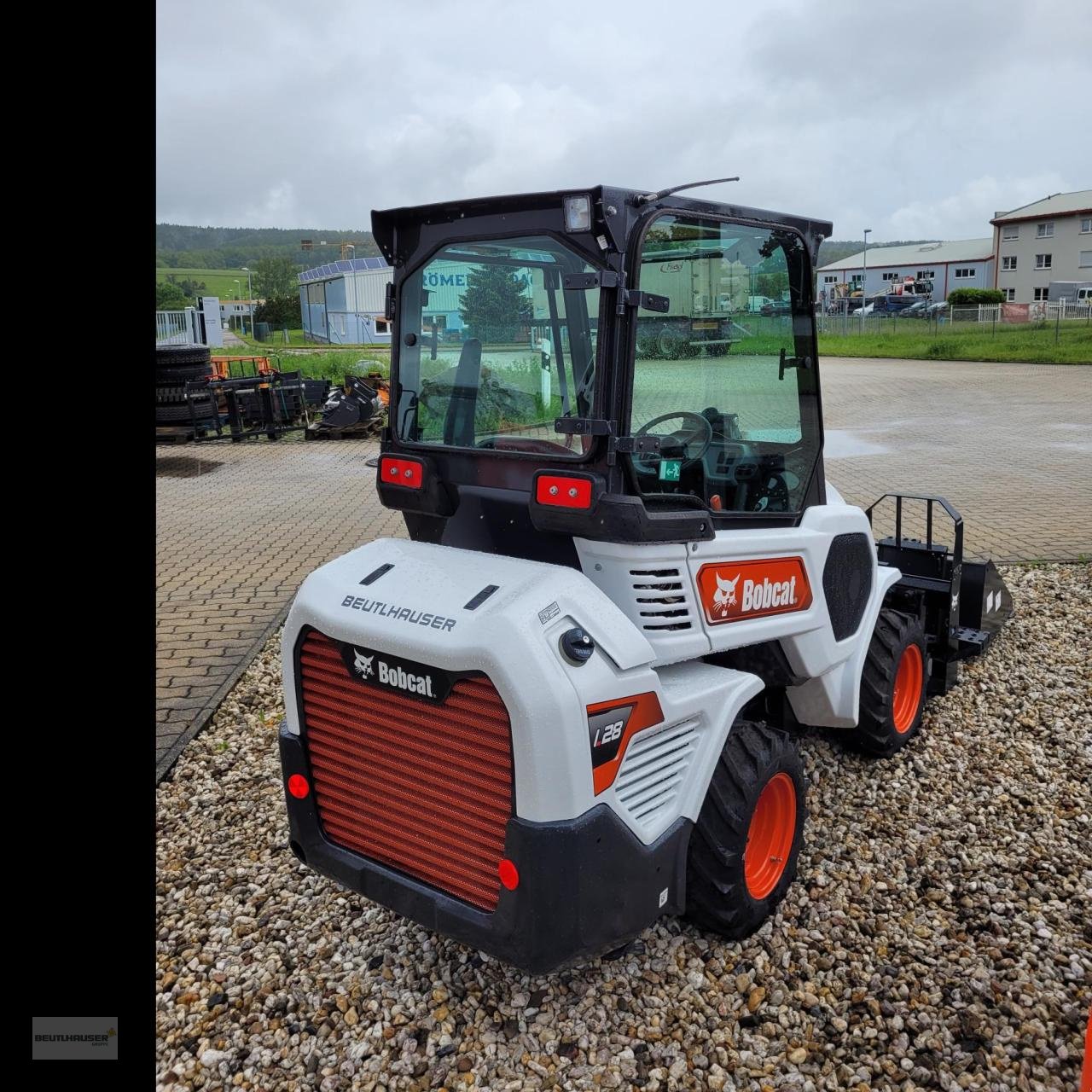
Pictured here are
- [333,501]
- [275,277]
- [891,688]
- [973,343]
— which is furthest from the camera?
[275,277]

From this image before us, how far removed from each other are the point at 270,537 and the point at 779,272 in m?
7.14

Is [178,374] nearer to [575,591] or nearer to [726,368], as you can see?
[726,368]

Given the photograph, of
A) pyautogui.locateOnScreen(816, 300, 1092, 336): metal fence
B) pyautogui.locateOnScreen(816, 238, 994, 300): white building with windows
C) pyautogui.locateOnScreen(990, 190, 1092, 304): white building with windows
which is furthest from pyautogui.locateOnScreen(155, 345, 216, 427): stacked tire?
pyautogui.locateOnScreen(816, 238, 994, 300): white building with windows

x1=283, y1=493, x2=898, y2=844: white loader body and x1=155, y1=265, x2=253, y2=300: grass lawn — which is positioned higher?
x1=155, y1=265, x2=253, y2=300: grass lawn

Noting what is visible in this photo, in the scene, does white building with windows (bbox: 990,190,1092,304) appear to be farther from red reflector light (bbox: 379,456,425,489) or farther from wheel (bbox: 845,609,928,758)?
red reflector light (bbox: 379,456,425,489)

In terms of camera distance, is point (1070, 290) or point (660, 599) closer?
point (660, 599)

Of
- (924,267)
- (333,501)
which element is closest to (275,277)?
(924,267)

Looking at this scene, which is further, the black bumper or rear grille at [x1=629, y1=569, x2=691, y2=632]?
rear grille at [x1=629, y1=569, x2=691, y2=632]

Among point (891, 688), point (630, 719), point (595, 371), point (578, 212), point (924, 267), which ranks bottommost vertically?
point (891, 688)

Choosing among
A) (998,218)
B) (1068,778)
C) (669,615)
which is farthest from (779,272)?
(998,218)

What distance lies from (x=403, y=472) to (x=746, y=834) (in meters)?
1.72

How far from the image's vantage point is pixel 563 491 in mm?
3217

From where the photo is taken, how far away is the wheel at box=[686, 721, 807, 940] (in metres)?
3.41

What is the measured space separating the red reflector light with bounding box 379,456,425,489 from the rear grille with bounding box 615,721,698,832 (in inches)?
47.8
